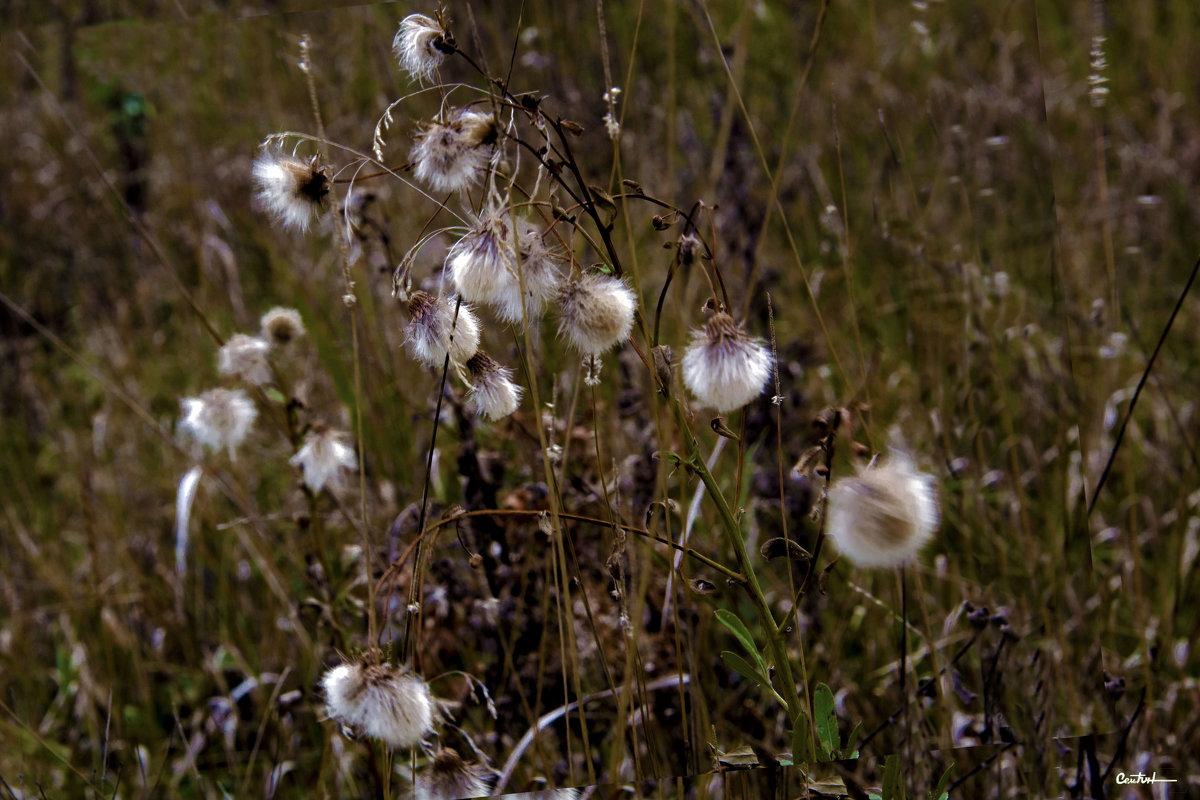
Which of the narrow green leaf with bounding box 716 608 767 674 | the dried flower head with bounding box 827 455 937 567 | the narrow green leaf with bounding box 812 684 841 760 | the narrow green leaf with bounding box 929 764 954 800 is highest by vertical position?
the dried flower head with bounding box 827 455 937 567

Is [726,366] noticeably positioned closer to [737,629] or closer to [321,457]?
[737,629]

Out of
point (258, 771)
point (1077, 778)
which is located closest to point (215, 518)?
point (258, 771)

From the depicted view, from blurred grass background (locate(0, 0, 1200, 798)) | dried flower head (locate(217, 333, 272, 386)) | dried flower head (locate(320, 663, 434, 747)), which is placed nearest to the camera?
dried flower head (locate(320, 663, 434, 747))

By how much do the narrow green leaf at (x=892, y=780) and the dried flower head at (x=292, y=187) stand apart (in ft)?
3.21

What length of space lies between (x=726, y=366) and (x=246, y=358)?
85 centimetres

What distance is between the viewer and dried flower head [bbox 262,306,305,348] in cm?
138

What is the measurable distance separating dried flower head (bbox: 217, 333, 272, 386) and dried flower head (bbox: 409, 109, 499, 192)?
0.57 m

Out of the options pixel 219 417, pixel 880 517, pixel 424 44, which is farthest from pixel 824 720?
pixel 219 417

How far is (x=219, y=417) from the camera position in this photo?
55.8 inches

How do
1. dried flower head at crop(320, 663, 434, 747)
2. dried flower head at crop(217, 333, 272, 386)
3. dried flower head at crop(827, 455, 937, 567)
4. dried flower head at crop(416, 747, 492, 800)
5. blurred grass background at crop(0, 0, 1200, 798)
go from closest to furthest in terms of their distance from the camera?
dried flower head at crop(827, 455, 937, 567) → dried flower head at crop(320, 663, 434, 747) → dried flower head at crop(416, 747, 492, 800) → blurred grass background at crop(0, 0, 1200, 798) → dried flower head at crop(217, 333, 272, 386)

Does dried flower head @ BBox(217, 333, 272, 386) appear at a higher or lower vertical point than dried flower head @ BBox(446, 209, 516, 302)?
higher
